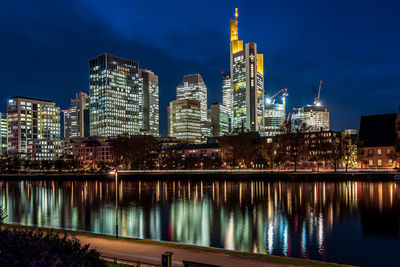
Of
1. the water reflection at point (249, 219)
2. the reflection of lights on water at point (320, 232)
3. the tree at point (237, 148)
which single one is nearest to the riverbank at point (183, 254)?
the water reflection at point (249, 219)

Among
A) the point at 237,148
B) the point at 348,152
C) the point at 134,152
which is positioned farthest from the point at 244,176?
the point at 134,152

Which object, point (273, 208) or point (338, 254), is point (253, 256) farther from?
point (273, 208)

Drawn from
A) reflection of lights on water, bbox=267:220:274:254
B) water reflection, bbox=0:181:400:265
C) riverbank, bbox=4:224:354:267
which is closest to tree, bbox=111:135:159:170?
water reflection, bbox=0:181:400:265

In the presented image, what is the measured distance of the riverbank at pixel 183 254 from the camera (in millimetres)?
19594

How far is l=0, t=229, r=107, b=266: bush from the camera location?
1064cm

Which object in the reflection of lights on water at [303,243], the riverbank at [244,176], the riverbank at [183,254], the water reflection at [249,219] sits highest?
the riverbank at [183,254]

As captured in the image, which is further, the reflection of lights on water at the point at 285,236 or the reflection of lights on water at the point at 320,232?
the reflection of lights on water at the point at 320,232

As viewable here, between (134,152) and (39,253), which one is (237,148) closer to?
(134,152)

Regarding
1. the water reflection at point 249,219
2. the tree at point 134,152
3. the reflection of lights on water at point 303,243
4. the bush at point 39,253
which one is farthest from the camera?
the tree at point 134,152

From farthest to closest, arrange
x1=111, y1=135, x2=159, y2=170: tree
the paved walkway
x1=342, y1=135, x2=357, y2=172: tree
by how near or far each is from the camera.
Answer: x1=111, y1=135, x2=159, y2=170: tree → x1=342, y1=135, x2=357, y2=172: tree → the paved walkway

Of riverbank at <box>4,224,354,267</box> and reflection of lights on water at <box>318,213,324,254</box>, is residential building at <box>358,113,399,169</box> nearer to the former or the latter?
reflection of lights on water at <box>318,213,324,254</box>

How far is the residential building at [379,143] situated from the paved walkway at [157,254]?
414 ft

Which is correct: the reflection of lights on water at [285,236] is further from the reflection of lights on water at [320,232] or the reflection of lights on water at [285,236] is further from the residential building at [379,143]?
the residential building at [379,143]

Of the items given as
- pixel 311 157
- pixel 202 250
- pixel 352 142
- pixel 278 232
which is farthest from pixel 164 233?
pixel 352 142
